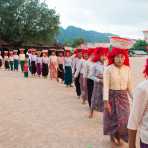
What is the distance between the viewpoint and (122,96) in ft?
23.9

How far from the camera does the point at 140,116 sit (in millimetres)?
3844

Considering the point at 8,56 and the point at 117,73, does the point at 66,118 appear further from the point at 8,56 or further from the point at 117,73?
the point at 8,56

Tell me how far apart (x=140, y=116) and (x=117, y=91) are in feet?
11.3

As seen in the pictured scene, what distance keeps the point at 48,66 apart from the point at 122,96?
1873 centimetres

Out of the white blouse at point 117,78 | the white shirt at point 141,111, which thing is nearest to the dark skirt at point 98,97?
the white blouse at point 117,78

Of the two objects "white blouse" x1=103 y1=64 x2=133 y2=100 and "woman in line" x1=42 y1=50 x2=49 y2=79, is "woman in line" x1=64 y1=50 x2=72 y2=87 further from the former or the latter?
"white blouse" x1=103 y1=64 x2=133 y2=100

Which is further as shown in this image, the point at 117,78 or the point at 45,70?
the point at 45,70

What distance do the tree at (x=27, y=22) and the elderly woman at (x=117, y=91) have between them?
59567mm

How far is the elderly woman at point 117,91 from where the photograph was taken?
7.14 m

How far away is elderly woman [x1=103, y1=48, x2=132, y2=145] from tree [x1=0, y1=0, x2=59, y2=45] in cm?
5957

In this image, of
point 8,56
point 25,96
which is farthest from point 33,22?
point 25,96

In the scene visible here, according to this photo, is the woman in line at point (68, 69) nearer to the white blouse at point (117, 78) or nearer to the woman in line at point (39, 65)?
the woman in line at point (39, 65)

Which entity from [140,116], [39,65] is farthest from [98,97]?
[39,65]

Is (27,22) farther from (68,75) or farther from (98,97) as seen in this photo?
(98,97)
